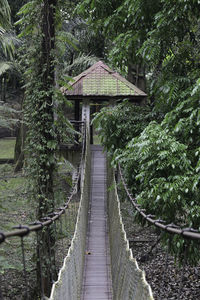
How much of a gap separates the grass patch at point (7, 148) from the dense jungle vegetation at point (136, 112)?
33.7ft

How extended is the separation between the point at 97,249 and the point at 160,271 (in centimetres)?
158

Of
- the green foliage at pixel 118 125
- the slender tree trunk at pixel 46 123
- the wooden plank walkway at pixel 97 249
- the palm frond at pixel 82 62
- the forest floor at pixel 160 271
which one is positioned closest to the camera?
the wooden plank walkway at pixel 97 249

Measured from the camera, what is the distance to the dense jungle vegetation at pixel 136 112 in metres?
3.47

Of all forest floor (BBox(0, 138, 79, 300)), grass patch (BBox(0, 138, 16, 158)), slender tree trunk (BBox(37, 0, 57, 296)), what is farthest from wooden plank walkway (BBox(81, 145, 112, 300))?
grass patch (BBox(0, 138, 16, 158))

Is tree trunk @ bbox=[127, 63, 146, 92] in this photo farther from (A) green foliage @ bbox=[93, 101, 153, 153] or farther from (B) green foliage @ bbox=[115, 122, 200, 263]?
(B) green foliage @ bbox=[115, 122, 200, 263]

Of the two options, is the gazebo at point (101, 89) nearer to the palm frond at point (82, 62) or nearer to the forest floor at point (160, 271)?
the palm frond at point (82, 62)

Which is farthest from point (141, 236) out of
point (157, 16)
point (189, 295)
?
point (157, 16)

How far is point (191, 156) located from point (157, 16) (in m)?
1.60

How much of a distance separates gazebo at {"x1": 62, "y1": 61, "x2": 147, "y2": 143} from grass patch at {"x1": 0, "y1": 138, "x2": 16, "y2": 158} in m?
5.98

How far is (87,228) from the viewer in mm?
5820

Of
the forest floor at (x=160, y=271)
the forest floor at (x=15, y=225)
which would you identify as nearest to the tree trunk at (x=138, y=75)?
the forest floor at (x=160, y=271)

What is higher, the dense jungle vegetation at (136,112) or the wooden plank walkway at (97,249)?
the dense jungle vegetation at (136,112)

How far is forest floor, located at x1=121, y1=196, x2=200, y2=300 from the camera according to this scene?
5.17m

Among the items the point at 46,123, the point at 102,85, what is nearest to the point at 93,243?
the point at 46,123
